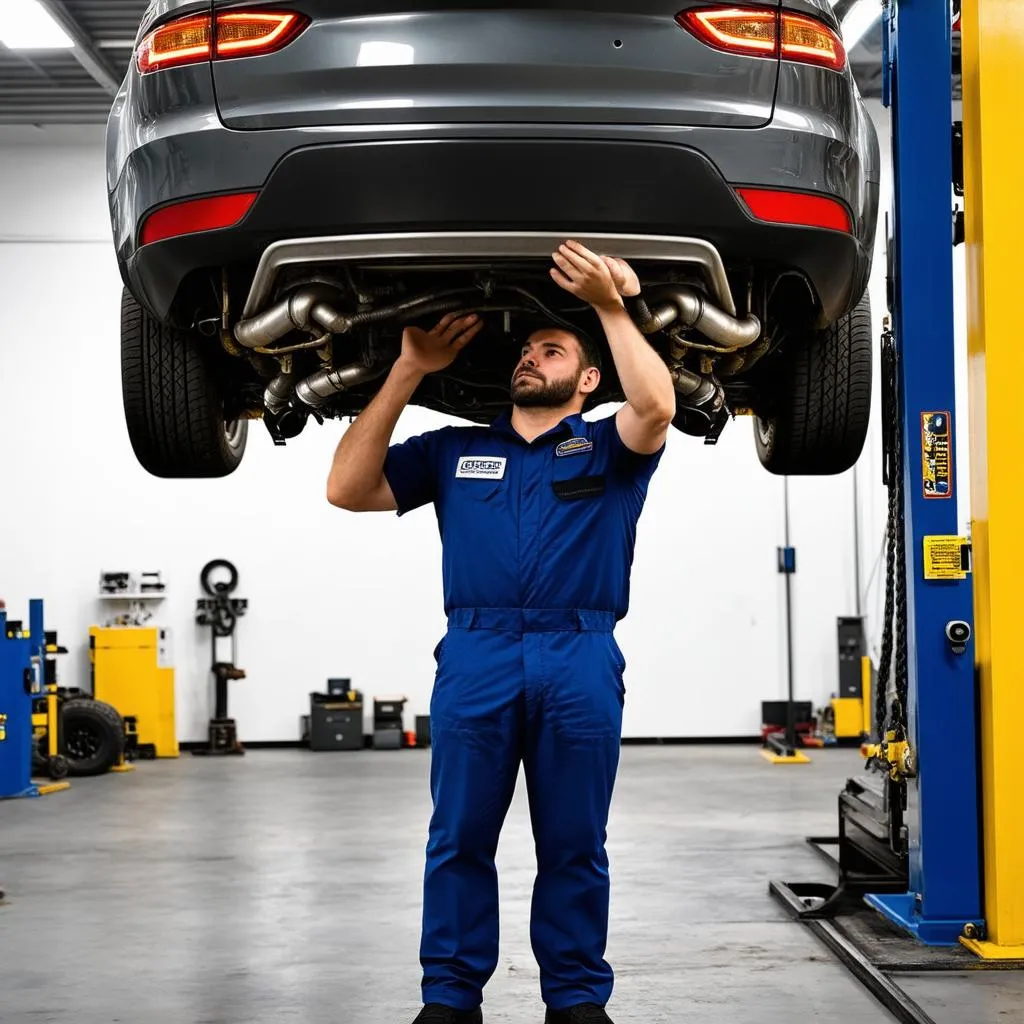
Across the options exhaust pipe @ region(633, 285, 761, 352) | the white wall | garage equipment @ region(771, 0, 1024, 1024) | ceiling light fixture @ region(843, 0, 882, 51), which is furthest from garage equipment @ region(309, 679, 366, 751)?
exhaust pipe @ region(633, 285, 761, 352)

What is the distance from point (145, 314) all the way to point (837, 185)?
1528 millimetres

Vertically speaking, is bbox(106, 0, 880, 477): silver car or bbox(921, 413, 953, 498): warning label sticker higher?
bbox(106, 0, 880, 477): silver car

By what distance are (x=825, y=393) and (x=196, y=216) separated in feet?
5.21

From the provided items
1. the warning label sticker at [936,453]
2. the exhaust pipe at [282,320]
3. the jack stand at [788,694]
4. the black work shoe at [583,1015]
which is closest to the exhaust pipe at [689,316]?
the exhaust pipe at [282,320]

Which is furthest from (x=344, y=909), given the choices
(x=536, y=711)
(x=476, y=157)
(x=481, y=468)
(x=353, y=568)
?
(x=353, y=568)

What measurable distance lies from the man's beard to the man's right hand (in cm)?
14

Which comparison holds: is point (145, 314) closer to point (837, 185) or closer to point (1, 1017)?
point (837, 185)

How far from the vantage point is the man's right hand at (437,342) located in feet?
7.88

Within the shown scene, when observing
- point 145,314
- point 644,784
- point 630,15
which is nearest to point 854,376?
point 630,15

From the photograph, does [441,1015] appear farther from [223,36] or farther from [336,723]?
[336,723]

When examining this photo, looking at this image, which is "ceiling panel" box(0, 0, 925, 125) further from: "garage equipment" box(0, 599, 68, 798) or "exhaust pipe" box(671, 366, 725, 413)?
"exhaust pipe" box(671, 366, 725, 413)

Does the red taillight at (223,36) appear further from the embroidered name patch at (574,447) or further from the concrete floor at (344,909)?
the concrete floor at (344,909)

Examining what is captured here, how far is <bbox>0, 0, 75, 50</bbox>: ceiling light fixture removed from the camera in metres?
8.11

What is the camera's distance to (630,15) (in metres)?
2.12
